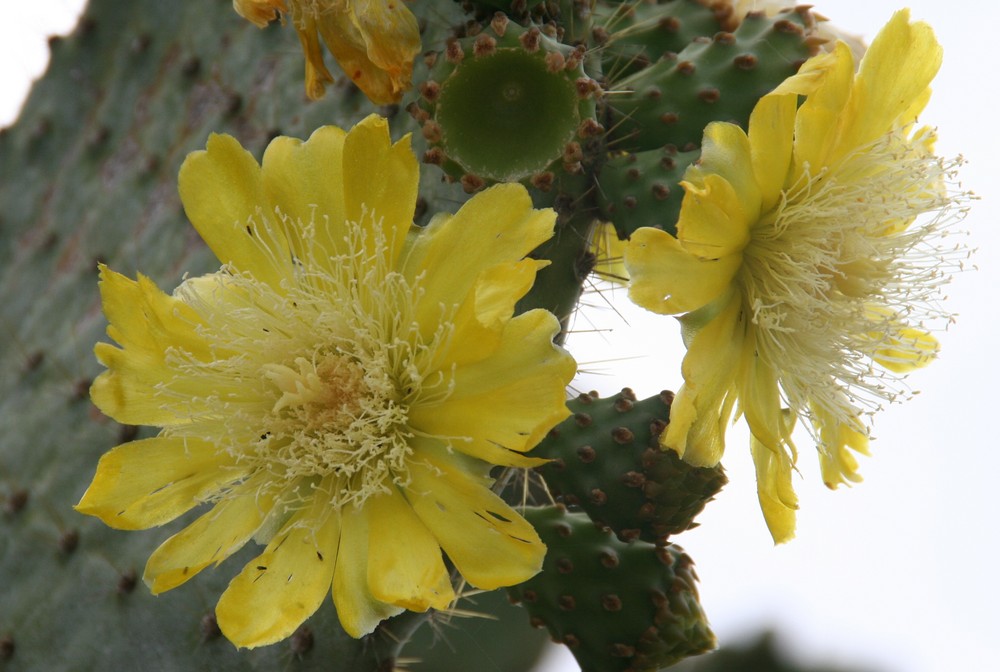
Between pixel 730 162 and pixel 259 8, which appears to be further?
pixel 259 8

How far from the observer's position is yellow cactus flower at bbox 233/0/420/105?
41.2 inches

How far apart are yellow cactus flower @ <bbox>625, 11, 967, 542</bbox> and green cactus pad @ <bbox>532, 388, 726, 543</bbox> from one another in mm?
79

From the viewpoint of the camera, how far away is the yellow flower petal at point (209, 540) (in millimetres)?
939

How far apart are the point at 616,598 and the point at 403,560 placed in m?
0.32

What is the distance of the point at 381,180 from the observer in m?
0.96

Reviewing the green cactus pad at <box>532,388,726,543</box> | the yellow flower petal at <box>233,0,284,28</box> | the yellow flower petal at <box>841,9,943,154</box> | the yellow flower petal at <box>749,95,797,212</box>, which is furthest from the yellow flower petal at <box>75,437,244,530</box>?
the yellow flower petal at <box>841,9,943,154</box>

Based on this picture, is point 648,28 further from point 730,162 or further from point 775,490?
point 775,490

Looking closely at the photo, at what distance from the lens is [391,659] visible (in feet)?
3.67

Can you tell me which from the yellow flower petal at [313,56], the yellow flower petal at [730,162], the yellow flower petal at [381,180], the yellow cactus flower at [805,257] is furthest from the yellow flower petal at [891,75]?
the yellow flower petal at [313,56]

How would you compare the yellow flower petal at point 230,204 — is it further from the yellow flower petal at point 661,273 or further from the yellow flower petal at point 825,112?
the yellow flower petal at point 825,112

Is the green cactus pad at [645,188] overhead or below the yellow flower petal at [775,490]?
overhead

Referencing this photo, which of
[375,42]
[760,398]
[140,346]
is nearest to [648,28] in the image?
[375,42]

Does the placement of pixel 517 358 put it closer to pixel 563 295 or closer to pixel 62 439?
pixel 563 295

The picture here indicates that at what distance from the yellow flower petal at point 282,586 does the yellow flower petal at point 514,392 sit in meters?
0.16
